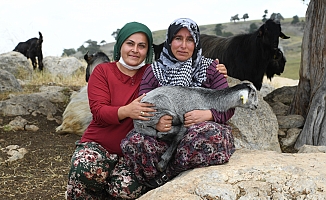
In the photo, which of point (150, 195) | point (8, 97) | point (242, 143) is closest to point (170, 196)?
point (150, 195)

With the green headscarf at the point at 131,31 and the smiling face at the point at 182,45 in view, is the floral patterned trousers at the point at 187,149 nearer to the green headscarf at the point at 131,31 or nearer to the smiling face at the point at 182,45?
the smiling face at the point at 182,45

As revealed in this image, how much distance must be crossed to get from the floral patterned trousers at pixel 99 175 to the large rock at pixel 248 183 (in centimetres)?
63

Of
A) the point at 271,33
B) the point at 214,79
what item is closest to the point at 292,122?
the point at 271,33

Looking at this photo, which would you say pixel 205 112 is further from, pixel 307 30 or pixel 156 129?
pixel 307 30

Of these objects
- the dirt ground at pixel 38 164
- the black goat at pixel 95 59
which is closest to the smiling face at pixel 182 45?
the dirt ground at pixel 38 164

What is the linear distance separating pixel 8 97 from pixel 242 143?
17.0 ft

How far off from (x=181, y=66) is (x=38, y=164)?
340cm

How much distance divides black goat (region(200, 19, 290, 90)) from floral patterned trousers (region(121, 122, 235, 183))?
14.7 ft

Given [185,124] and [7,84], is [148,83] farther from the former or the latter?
[7,84]

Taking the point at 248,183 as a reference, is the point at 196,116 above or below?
above

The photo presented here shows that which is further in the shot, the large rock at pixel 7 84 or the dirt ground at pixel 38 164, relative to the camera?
the large rock at pixel 7 84

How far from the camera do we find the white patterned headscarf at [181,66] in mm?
3283

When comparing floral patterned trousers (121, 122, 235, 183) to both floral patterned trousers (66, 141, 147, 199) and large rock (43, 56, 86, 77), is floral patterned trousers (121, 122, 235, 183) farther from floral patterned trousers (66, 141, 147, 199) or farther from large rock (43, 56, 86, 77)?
large rock (43, 56, 86, 77)

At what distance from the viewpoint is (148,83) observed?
336 cm
